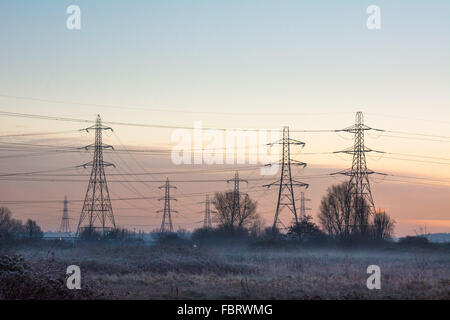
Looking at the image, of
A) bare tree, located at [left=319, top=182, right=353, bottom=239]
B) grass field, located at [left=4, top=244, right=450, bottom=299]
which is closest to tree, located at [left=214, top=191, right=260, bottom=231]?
bare tree, located at [left=319, top=182, right=353, bottom=239]

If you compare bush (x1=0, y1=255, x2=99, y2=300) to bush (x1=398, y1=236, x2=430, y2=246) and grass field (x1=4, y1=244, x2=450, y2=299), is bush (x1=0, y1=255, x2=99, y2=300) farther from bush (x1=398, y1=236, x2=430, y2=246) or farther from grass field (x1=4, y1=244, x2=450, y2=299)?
bush (x1=398, y1=236, x2=430, y2=246)

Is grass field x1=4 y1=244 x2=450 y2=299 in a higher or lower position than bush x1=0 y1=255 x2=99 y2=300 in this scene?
lower

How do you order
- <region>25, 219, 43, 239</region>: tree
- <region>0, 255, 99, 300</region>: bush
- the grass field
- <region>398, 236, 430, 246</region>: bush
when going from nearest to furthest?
<region>0, 255, 99, 300</region>: bush < the grass field < <region>398, 236, 430, 246</region>: bush < <region>25, 219, 43, 239</region>: tree

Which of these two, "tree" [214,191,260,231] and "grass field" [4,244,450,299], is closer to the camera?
"grass field" [4,244,450,299]

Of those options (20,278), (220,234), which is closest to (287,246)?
(220,234)

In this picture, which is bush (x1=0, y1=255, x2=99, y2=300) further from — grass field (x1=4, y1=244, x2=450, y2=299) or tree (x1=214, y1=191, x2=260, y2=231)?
tree (x1=214, y1=191, x2=260, y2=231)

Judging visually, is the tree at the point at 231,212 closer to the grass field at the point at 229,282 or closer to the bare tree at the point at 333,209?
the bare tree at the point at 333,209

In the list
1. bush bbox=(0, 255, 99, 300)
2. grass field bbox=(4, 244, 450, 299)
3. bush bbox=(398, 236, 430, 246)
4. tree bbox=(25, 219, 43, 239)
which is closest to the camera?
bush bbox=(0, 255, 99, 300)

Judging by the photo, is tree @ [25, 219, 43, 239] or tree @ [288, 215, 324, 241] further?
tree @ [25, 219, 43, 239]

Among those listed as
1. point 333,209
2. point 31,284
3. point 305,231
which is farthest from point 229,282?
point 333,209

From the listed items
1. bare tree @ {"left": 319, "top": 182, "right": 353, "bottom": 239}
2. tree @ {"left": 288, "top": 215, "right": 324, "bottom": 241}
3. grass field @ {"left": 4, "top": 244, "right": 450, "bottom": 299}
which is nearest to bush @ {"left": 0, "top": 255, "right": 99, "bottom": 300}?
grass field @ {"left": 4, "top": 244, "right": 450, "bottom": 299}

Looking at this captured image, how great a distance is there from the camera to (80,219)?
5891 centimetres
